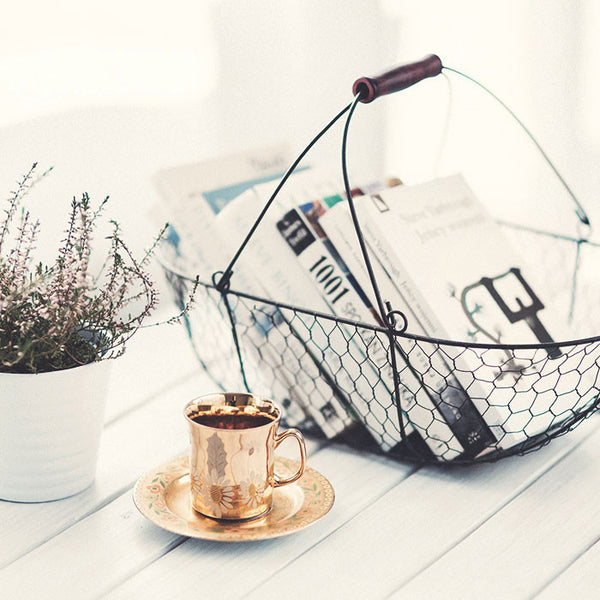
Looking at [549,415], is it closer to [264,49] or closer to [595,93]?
[595,93]

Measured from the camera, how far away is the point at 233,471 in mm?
606

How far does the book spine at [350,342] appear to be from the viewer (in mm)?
709

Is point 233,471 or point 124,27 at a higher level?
point 124,27

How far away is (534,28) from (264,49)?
38 cm

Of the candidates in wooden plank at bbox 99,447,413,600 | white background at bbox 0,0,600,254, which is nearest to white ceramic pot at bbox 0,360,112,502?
wooden plank at bbox 99,447,413,600

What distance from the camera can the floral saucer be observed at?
1.98ft

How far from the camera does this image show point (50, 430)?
637mm

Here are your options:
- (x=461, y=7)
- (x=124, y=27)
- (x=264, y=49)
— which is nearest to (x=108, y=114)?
(x=124, y=27)

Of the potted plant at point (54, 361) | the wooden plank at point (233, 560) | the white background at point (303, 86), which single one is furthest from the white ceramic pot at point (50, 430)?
the white background at point (303, 86)

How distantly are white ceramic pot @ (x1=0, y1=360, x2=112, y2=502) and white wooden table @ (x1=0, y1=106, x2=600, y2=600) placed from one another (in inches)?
0.7

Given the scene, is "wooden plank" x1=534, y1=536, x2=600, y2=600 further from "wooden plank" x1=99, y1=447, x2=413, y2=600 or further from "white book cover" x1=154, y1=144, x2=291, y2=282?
"white book cover" x1=154, y1=144, x2=291, y2=282

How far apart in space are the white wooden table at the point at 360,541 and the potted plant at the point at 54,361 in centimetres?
3

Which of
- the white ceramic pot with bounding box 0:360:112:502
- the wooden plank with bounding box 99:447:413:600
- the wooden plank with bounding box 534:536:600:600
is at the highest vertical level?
the white ceramic pot with bounding box 0:360:112:502

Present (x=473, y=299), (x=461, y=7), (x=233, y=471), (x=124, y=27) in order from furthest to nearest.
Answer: (x=461, y=7) < (x=124, y=27) < (x=473, y=299) < (x=233, y=471)
